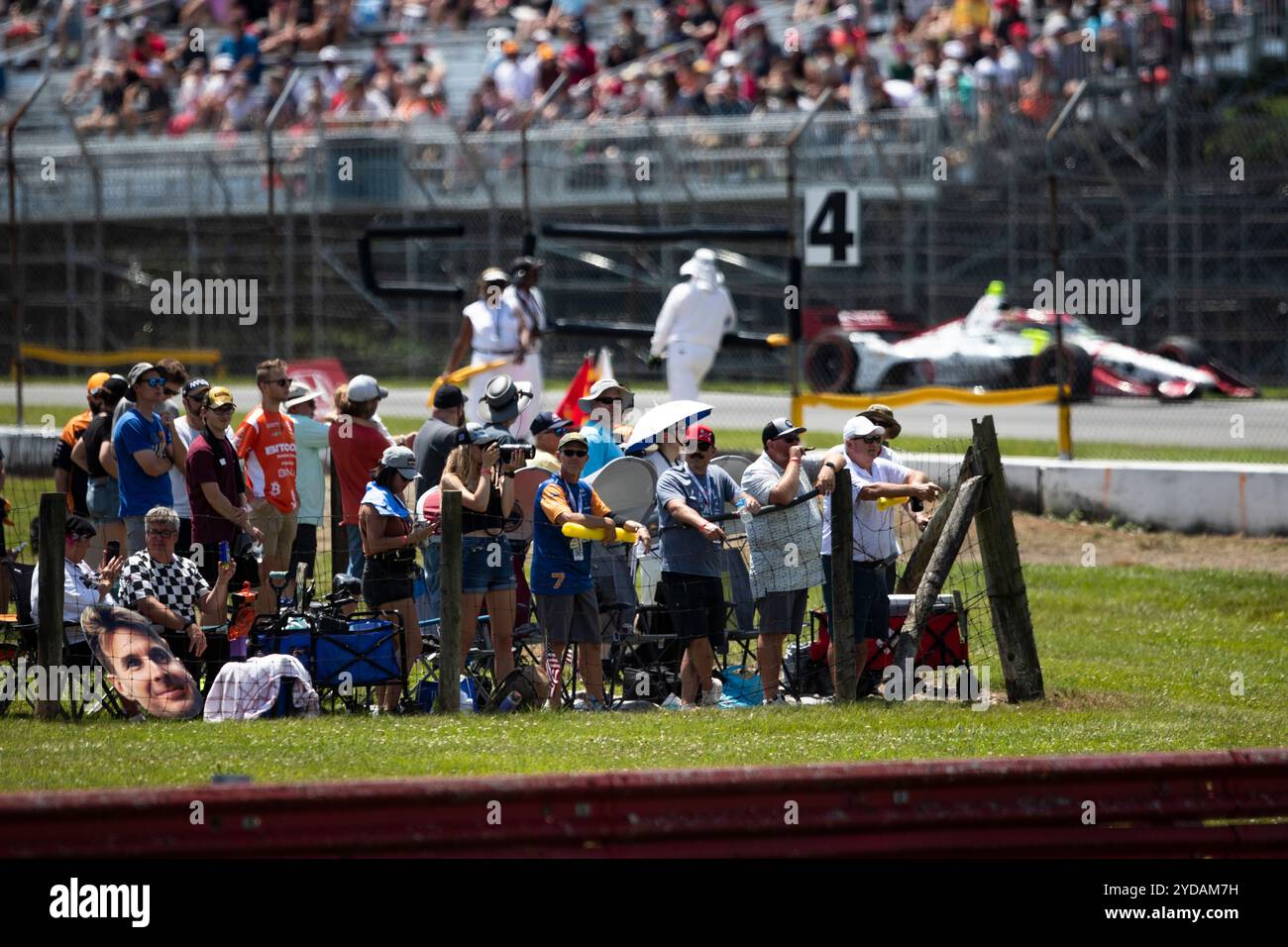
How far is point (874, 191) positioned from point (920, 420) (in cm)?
401

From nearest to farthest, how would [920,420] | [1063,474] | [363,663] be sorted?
[363,663]
[1063,474]
[920,420]

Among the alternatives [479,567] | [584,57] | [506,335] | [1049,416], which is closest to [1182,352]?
[1049,416]

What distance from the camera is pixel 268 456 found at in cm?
1168

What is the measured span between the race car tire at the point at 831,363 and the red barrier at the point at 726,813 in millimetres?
14408

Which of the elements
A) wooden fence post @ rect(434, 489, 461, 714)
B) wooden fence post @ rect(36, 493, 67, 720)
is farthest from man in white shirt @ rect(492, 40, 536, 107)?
wooden fence post @ rect(36, 493, 67, 720)

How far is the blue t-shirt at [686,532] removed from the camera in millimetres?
10023

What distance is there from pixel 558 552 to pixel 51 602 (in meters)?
2.50

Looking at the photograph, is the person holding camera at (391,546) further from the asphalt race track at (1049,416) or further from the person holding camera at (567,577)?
the asphalt race track at (1049,416)

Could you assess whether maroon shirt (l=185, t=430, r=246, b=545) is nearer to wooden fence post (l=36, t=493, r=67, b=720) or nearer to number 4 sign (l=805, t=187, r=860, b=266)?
wooden fence post (l=36, t=493, r=67, b=720)

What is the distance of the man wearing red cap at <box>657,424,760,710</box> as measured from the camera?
32.7ft

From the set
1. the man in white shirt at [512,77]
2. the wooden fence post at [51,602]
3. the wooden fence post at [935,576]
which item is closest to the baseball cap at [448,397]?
the wooden fence post at [51,602]

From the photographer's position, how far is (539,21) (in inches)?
1112

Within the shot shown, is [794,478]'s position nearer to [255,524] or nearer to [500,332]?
[255,524]
